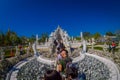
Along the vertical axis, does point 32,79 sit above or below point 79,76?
below

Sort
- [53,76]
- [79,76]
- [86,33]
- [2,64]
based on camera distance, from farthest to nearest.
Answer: [86,33], [2,64], [79,76], [53,76]

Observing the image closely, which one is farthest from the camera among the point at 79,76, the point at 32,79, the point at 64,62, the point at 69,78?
the point at 32,79

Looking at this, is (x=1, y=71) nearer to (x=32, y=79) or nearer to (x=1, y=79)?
(x=1, y=79)

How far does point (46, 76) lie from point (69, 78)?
114 cm

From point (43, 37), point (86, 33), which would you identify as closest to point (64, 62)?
point (43, 37)

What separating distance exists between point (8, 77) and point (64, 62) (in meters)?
6.22

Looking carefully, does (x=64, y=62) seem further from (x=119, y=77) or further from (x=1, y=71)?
(x=1, y=71)

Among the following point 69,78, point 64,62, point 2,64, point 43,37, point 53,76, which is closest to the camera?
point 53,76

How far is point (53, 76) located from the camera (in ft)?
10.7

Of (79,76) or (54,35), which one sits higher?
(54,35)

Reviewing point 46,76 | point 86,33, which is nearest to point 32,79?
point 46,76

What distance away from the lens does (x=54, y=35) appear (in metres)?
26.9

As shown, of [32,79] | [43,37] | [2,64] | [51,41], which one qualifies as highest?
[43,37]

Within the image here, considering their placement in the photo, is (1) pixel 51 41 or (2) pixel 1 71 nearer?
(2) pixel 1 71
